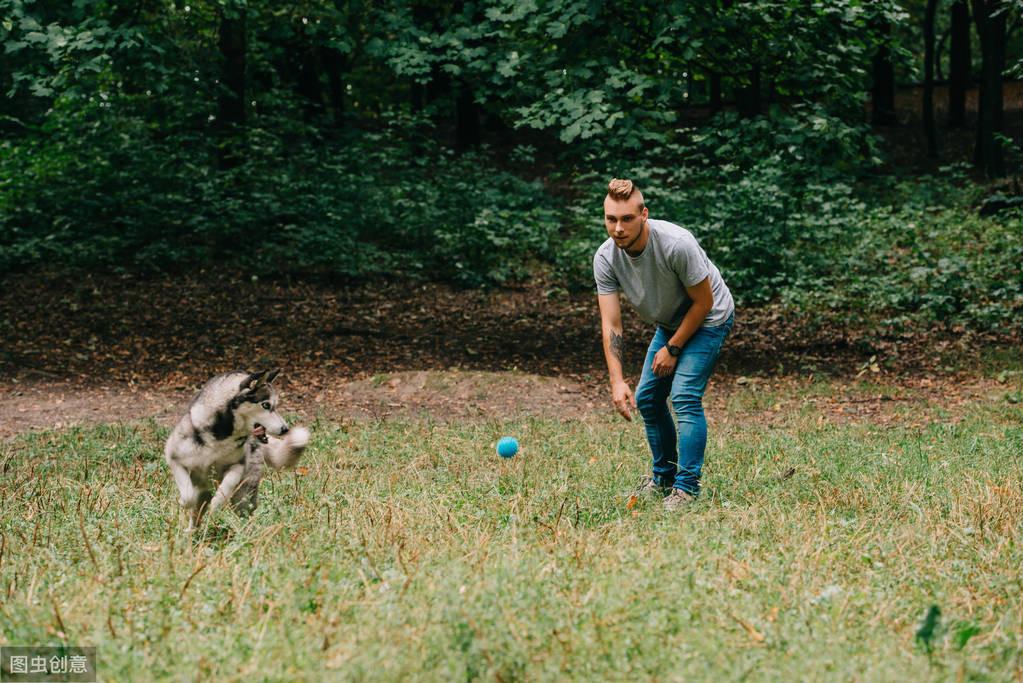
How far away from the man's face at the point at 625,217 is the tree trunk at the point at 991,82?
15099 mm

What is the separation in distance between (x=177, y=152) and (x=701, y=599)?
15834mm

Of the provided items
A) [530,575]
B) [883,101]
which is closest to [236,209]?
[530,575]

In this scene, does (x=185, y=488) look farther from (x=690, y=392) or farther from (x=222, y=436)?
(x=690, y=392)

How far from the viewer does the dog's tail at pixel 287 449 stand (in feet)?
17.8

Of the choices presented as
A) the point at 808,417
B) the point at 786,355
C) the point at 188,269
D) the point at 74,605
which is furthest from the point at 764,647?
the point at 188,269

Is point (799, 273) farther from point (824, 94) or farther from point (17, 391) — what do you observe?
point (17, 391)

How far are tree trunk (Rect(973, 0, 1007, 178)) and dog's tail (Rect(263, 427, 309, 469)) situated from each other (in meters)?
16.6

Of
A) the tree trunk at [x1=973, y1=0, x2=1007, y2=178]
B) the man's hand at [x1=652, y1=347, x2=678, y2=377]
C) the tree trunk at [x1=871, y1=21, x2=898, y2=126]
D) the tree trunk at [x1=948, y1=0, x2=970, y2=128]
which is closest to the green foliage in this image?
the tree trunk at [x1=973, y1=0, x2=1007, y2=178]

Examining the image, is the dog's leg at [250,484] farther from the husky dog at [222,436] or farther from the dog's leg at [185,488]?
the dog's leg at [185,488]

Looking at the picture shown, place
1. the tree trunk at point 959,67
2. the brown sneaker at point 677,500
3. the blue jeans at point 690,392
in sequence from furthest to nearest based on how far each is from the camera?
the tree trunk at point 959,67 → the blue jeans at point 690,392 → the brown sneaker at point 677,500

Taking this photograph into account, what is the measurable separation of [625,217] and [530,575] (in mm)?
2372

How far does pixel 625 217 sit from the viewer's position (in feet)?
18.0

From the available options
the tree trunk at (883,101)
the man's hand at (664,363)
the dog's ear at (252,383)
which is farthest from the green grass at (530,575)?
the tree trunk at (883,101)

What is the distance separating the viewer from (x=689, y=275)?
565 cm
